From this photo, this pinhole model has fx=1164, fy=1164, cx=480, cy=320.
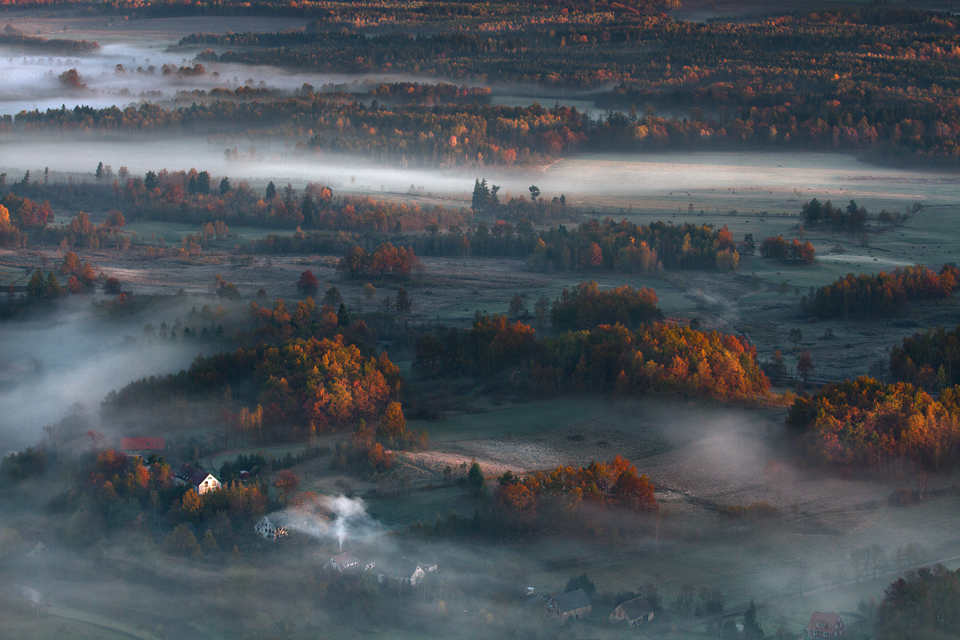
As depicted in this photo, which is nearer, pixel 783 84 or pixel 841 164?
pixel 841 164

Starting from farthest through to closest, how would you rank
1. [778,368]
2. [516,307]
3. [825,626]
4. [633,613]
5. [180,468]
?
[516,307]
[778,368]
[180,468]
[633,613]
[825,626]

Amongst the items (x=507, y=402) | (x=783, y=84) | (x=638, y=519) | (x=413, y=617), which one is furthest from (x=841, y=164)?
(x=413, y=617)

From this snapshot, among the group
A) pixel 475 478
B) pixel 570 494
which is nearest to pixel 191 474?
pixel 475 478

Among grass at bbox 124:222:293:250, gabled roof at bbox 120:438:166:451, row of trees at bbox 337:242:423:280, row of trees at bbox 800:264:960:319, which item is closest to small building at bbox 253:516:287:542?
gabled roof at bbox 120:438:166:451

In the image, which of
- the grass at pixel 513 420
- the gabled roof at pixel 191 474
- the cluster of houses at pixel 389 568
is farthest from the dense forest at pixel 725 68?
the cluster of houses at pixel 389 568

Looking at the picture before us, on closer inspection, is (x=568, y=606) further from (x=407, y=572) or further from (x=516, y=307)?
(x=516, y=307)

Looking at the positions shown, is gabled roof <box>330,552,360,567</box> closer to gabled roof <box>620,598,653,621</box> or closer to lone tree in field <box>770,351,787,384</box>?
gabled roof <box>620,598,653,621</box>

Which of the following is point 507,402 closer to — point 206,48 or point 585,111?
point 585,111

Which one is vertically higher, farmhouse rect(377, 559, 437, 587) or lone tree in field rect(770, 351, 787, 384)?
lone tree in field rect(770, 351, 787, 384)
